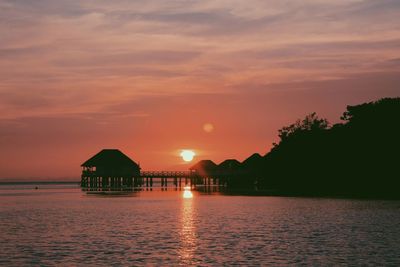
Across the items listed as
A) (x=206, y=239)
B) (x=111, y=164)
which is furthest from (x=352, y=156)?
(x=111, y=164)

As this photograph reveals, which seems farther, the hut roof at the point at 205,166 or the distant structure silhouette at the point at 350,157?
the hut roof at the point at 205,166

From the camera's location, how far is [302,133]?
10650 cm

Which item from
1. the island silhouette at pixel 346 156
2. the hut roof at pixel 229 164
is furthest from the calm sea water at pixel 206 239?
the hut roof at pixel 229 164

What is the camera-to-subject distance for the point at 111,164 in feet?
466

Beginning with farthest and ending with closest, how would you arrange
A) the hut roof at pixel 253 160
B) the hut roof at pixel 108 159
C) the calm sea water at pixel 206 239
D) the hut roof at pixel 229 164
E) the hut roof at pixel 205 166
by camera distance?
1. the hut roof at pixel 205 166
2. the hut roof at pixel 229 164
3. the hut roof at pixel 253 160
4. the hut roof at pixel 108 159
5. the calm sea water at pixel 206 239

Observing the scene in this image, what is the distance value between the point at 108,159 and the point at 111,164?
1.29 metres

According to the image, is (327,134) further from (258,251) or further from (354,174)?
(258,251)

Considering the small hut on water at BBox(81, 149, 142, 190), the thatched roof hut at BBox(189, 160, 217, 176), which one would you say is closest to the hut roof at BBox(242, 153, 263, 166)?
the thatched roof hut at BBox(189, 160, 217, 176)

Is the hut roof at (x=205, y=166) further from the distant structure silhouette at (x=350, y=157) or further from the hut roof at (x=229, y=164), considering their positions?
the distant structure silhouette at (x=350, y=157)

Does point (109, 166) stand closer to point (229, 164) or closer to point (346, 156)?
point (229, 164)

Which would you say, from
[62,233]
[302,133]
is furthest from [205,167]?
[62,233]

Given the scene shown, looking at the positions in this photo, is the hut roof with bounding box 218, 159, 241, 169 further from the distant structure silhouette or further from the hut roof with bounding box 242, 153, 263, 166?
the distant structure silhouette

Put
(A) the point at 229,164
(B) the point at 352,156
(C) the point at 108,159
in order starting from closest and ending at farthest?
1. (B) the point at 352,156
2. (C) the point at 108,159
3. (A) the point at 229,164

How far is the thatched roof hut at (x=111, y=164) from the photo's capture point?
466 feet
